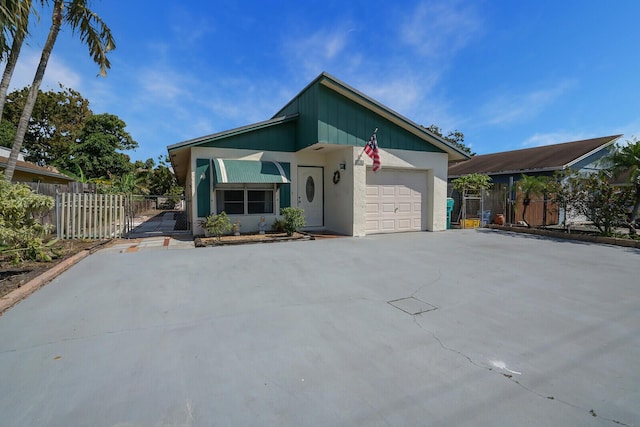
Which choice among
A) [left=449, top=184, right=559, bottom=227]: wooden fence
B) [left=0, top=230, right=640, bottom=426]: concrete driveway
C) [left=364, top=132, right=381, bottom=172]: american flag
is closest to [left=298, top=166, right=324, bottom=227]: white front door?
[left=364, top=132, right=381, bottom=172]: american flag

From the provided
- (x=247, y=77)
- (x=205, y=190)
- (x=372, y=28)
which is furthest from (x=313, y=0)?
(x=205, y=190)

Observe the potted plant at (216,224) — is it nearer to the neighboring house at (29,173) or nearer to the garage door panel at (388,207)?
the garage door panel at (388,207)

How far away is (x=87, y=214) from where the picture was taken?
9.86 metres

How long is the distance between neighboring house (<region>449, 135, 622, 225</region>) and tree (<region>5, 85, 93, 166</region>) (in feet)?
116

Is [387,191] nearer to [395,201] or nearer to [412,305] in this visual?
[395,201]

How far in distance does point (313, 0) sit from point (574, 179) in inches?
451

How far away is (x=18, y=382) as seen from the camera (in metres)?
2.45

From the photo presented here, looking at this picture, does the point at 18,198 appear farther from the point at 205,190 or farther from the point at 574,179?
the point at 574,179

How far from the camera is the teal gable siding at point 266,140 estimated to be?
35.6 ft

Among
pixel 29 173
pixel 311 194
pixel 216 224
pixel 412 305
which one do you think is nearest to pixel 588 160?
pixel 311 194

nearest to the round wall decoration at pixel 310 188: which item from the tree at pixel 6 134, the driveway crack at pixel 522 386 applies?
the driveway crack at pixel 522 386

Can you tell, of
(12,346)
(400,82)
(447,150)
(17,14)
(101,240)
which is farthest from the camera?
(400,82)

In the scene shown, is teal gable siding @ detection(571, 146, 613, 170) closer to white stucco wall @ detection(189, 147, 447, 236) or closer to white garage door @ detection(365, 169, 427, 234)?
white stucco wall @ detection(189, 147, 447, 236)

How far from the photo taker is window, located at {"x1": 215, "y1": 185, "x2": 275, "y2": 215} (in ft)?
36.4
